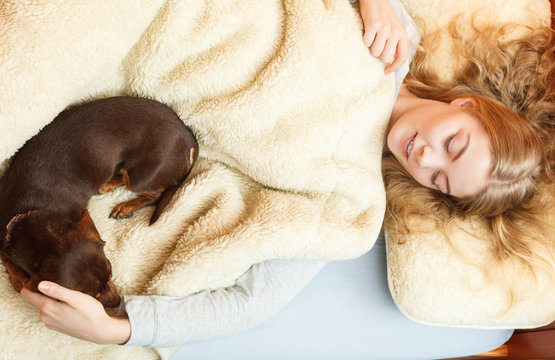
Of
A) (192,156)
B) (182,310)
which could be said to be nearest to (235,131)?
(192,156)

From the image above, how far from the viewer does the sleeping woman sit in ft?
3.51

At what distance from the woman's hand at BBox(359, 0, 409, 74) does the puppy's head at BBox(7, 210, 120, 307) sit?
886 mm

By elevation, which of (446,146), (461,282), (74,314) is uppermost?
(74,314)

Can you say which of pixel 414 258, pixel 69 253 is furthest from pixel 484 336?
pixel 69 253

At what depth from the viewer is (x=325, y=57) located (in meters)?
1.22

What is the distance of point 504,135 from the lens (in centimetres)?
123

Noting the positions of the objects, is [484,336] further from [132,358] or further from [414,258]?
[132,358]

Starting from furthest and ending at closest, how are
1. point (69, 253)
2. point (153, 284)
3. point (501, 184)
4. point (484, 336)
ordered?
point (484, 336) → point (501, 184) → point (153, 284) → point (69, 253)

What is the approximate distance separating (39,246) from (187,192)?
0.38 metres

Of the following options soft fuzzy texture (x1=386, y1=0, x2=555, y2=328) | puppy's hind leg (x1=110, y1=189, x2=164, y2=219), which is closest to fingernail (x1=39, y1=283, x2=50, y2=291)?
puppy's hind leg (x1=110, y1=189, x2=164, y2=219)

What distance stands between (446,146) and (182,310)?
803 millimetres

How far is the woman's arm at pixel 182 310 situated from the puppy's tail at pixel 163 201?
0.70ft

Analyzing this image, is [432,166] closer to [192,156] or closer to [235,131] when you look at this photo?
[235,131]

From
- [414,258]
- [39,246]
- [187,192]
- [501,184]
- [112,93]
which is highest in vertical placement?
[112,93]
